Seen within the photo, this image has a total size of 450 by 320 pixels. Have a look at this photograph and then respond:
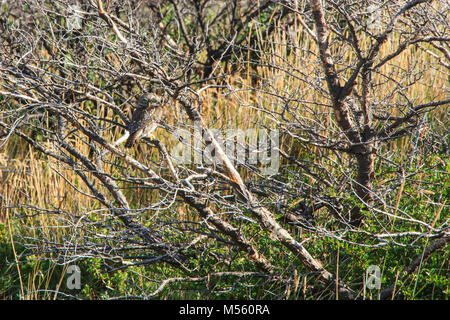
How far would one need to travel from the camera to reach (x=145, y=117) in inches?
92.4

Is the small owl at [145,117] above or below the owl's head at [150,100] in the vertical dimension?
below

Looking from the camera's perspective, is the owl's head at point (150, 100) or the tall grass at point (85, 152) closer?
the owl's head at point (150, 100)

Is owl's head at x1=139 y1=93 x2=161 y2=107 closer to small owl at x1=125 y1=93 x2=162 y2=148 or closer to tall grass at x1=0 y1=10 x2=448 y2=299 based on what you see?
small owl at x1=125 y1=93 x2=162 y2=148

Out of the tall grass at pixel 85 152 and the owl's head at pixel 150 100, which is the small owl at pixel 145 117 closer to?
the owl's head at pixel 150 100

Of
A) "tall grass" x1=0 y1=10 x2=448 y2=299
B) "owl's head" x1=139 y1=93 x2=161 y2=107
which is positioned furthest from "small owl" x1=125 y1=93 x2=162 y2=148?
"tall grass" x1=0 y1=10 x2=448 y2=299

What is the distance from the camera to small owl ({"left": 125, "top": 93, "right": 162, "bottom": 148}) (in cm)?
234

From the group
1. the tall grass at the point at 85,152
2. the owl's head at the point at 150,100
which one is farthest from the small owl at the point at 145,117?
the tall grass at the point at 85,152

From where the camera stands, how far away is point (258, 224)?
2629mm

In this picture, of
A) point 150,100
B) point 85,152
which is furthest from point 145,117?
point 85,152

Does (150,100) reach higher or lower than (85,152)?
higher

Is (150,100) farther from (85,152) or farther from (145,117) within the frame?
(85,152)

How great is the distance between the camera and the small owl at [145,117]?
2340 mm

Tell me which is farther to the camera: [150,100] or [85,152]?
[85,152]
